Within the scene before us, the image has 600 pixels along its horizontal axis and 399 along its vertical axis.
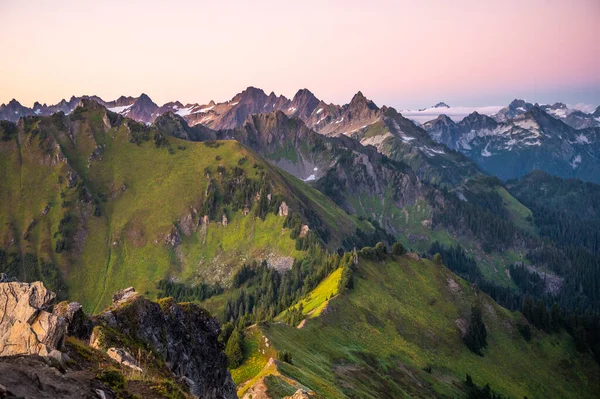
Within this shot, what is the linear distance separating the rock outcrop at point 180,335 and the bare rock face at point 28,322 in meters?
6.75

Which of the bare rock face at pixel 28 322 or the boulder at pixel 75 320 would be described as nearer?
the bare rock face at pixel 28 322

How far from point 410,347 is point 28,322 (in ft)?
397

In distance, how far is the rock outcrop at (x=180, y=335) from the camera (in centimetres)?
4053

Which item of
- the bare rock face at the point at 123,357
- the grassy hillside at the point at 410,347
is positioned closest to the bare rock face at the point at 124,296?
the bare rock face at the point at 123,357

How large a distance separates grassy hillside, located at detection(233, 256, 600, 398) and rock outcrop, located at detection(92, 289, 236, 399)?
18971mm

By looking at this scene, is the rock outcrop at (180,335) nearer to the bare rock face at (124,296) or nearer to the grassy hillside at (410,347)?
the bare rock face at (124,296)

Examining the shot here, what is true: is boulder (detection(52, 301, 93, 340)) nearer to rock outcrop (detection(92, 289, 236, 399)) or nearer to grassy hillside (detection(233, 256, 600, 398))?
rock outcrop (detection(92, 289, 236, 399))

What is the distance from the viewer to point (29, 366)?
68.0ft

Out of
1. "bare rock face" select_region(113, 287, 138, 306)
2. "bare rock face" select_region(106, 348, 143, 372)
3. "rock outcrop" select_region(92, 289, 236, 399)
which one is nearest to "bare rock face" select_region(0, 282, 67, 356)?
"bare rock face" select_region(106, 348, 143, 372)

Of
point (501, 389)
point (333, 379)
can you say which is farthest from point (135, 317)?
point (501, 389)

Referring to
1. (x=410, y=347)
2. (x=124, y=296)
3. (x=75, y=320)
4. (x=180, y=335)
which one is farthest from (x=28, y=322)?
(x=410, y=347)

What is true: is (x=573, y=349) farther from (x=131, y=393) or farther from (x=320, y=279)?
(x=131, y=393)

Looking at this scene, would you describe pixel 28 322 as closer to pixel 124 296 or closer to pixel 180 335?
pixel 180 335

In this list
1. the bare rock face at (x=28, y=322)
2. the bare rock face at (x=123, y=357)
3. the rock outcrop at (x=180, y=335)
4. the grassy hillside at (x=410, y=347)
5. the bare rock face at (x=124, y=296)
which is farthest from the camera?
the grassy hillside at (x=410, y=347)
